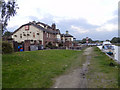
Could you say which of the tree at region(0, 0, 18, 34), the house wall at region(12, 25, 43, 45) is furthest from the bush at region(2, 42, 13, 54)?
the house wall at region(12, 25, 43, 45)

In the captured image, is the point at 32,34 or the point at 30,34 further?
the point at 30,34

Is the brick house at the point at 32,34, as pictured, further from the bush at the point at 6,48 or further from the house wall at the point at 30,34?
the bush at the point at 6,48

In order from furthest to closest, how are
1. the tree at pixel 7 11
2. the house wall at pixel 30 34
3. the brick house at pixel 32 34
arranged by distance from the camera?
the house wall at pixel 30 34
the brick house at pixel 32 34
the tree at pixel 7 11

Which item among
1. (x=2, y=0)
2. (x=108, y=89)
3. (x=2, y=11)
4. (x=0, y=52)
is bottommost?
(x=108, y=89)

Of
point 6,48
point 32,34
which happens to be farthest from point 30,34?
point 6,48

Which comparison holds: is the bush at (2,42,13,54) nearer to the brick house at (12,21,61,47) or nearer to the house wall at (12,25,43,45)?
the brick house at (12,21,61,47)

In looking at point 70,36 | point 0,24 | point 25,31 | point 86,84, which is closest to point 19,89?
point 86,84

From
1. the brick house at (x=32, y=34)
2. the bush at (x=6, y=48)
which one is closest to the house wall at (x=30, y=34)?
the brick house at (x=32, y=34)

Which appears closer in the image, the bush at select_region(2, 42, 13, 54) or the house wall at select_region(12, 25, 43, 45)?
the bush at select_region(2, 42, 13, 54)

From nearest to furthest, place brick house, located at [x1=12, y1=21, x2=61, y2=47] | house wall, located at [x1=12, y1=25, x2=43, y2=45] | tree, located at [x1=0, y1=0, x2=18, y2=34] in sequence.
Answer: tree, located at [x1=0, y1=0, x2=18, y2=34], brick house, located at [x1=12, y1=21, x2=61, y2=47], house wall, located at [x1=12, y1=25, x2=43, y2=45]

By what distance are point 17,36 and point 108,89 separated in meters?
39.6

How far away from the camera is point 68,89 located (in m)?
5.32

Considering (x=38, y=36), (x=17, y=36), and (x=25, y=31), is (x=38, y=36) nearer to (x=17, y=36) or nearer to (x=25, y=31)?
(x=25, y=31)

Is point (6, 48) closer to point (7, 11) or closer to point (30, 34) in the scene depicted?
point (7, 11)
